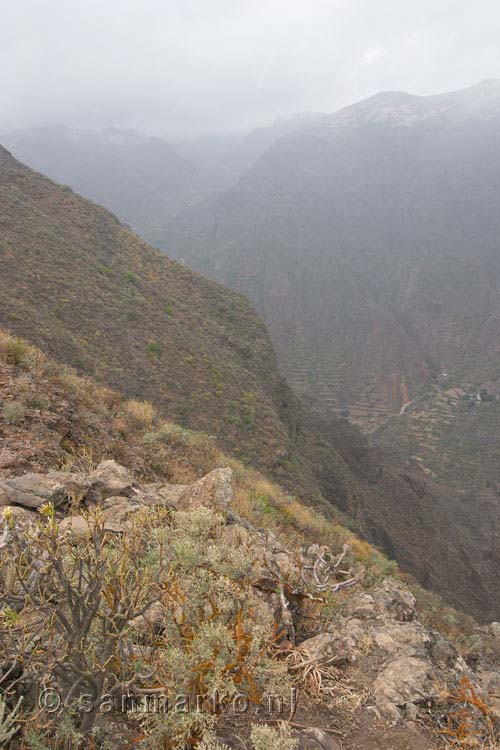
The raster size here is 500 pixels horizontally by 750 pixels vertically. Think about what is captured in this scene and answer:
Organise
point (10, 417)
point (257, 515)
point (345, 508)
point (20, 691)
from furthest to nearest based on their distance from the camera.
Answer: point (345, 508) → point (257, 515) → point (10, 417) → point (20, 691)

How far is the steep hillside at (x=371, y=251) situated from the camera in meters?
85.4

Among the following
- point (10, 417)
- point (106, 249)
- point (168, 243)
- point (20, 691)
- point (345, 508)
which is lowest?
point (345, 508)

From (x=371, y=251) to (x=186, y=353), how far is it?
12859cm

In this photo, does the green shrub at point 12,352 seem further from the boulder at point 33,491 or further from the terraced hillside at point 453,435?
the terraced hillside at point 453,435

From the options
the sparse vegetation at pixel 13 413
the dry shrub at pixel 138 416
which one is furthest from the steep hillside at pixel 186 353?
the sparse vegetation at pixel 13 413

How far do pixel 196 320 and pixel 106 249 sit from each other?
6614mm

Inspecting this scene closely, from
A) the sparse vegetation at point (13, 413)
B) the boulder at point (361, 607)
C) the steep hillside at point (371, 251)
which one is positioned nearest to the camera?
the boulder at point (361, 607)

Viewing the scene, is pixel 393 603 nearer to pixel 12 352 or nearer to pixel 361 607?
pixel 361 607

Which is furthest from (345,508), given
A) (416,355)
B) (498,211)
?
(498,211)

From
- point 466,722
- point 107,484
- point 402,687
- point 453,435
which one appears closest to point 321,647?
point 402,687

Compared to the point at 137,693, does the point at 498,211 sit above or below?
above

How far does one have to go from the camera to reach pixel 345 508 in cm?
1848

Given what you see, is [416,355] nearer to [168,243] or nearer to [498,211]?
[498,211]

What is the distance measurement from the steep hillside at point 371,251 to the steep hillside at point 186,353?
99.1 feet
